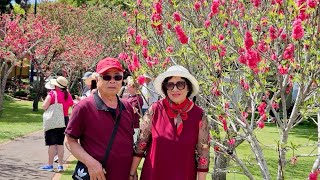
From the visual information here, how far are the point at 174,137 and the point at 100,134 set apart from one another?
1.87ft

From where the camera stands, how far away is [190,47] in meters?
4.64

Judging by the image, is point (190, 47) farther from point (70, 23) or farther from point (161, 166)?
point (70, 23)

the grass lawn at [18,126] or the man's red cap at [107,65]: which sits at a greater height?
the man's red cap at [107,65]

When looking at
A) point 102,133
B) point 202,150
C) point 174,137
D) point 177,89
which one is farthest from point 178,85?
point 102,133

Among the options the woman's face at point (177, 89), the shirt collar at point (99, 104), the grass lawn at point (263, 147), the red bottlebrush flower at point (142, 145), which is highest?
the woman's face at point (177, 89)

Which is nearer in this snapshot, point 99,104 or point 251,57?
point 251,57

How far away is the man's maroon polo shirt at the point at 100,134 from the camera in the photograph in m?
3.90

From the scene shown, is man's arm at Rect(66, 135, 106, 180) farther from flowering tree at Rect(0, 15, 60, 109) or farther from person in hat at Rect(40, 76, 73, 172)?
flowering tree at Rect(0, 15, 60, 109)

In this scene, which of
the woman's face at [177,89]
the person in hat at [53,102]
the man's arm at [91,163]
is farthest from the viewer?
the person in hat at [53,102]

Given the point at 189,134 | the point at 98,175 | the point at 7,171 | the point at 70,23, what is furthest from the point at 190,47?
the point at 70,23

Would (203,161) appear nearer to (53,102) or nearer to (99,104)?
(99,104)

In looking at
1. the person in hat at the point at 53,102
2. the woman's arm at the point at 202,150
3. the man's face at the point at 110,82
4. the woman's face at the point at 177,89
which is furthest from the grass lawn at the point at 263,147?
the man's face at the point at 110,82

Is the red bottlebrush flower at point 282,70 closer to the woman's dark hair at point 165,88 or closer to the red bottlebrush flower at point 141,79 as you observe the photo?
the woman's dark hair at point 165,88

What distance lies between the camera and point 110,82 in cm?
402
